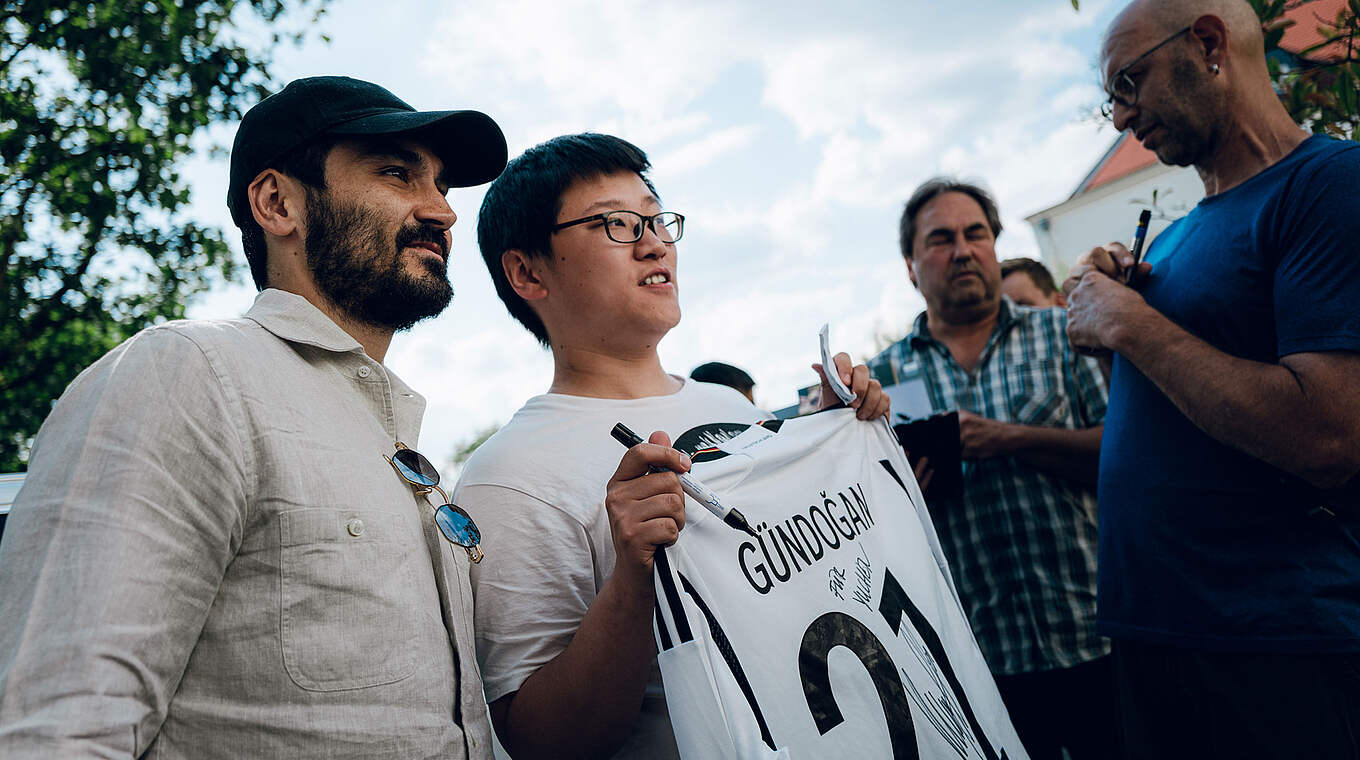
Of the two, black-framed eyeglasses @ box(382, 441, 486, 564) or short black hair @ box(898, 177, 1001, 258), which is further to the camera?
short black hair @ box(898, 177, 1001, 258)

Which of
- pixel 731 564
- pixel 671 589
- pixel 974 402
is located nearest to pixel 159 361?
pixel 671 589

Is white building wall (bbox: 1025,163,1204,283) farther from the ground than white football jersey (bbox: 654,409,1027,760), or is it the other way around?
white building wall (bbox: 1025,163,1204,283)

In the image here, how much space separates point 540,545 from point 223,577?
2.03 ft

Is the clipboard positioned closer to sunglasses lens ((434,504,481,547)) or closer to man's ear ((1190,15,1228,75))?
man's ear ((1190,15,1228,75))

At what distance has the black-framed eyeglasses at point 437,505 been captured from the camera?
4.93ft

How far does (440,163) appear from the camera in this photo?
6.38 ft

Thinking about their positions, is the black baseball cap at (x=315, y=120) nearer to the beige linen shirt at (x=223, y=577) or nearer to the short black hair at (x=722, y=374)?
the beige linen shirt at (x=223, y=577)

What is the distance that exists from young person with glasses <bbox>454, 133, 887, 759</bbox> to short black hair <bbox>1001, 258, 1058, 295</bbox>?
3.59 metres

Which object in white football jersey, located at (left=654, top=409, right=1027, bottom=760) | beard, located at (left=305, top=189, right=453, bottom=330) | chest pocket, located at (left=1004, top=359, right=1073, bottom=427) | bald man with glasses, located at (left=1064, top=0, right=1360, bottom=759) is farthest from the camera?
chest pocket, located at (left=1004, top=359, right=1073, bottom=427)

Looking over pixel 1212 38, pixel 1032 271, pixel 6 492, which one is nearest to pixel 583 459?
pixel 6 492

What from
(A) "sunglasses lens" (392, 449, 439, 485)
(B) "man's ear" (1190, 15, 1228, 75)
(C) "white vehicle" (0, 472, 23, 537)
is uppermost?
(B) "man's ear" (1190, 15, 1228, 75)

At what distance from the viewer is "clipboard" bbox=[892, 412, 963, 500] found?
2.71m

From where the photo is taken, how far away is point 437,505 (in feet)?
5.23

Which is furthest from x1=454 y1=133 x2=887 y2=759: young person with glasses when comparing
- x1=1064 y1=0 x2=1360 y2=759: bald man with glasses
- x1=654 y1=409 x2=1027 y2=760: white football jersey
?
x1=1064 y1=0 x2=1360 y2=759: bald man with glasses
